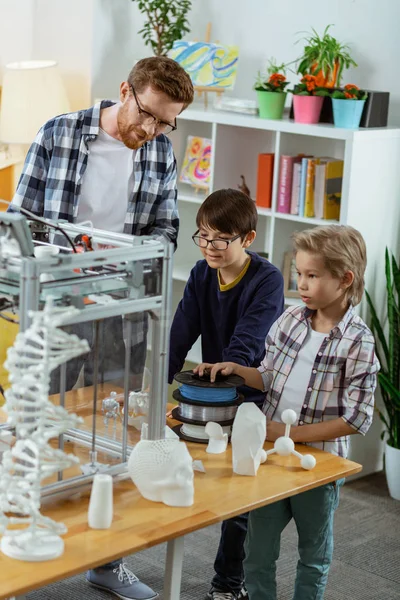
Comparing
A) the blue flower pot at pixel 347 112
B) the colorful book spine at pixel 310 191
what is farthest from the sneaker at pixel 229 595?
the blue flower pot at pixel 347 112

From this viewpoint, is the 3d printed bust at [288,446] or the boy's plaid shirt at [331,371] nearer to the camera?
the 3d printed bust at [288,446]

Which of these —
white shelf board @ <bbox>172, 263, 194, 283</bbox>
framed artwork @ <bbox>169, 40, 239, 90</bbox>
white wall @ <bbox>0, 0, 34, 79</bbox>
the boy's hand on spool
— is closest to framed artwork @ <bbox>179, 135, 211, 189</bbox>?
framed artwork @ <bbox>169, 40, 239, 90</bbox>

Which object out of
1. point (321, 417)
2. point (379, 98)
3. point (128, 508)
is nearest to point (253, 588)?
point (321, 417)

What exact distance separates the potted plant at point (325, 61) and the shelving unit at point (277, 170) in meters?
0.21

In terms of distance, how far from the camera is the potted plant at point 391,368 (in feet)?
12.9

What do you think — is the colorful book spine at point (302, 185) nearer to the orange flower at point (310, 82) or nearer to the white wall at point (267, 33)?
the orange flower at point (310, 82)

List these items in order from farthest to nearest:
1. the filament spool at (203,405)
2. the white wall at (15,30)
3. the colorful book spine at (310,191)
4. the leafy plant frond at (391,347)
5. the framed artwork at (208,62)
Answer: the white wall at (15,30)
the framed artwork at (208,62)
the colorful book spine at (310,191)
the leafy plant frond at (391,347)
the filament spool at (203,405)

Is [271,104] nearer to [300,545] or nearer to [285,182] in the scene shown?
[285,182]

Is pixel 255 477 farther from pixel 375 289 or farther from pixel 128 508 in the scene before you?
pixel 375 289

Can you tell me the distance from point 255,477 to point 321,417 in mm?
347

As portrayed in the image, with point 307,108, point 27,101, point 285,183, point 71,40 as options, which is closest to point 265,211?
point 285,183

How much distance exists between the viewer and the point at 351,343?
2.28 meters

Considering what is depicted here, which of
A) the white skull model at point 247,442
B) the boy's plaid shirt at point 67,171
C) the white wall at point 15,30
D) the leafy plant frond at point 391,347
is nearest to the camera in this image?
the white skull model at point 247,442


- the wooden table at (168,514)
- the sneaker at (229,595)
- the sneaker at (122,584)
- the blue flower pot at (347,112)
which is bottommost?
the sneaker at (122,584)
